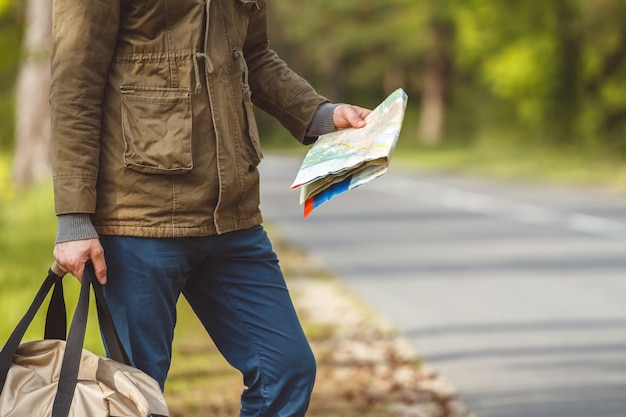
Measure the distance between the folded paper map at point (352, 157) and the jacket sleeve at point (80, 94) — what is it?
1.80 ft

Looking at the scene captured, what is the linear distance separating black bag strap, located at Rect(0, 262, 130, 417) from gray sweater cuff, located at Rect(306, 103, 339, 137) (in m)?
0.85

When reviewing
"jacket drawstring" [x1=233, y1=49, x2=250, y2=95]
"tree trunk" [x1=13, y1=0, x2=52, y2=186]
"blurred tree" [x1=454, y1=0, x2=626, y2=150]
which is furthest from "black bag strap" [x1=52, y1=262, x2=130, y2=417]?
"blurred tree" [x1=454, y1=0, x2=626, y2=150]

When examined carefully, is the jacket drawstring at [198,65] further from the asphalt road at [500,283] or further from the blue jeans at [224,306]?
the asphalt road at [500,283]

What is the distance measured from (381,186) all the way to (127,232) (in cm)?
1883

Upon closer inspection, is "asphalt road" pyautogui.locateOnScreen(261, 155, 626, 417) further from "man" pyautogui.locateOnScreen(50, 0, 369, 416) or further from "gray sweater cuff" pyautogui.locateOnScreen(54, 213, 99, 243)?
"gray sweater cuff" pyautogui.locateOnScreen(54, 213, 99, 243)

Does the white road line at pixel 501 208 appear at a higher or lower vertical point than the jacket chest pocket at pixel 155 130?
lower

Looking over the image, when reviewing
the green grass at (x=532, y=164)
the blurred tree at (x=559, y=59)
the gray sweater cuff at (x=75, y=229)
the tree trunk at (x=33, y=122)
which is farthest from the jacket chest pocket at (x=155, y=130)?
the blurred tree at (x=559, y=59)

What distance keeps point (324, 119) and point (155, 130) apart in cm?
66

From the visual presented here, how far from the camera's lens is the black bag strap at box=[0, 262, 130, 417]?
9.07 feet

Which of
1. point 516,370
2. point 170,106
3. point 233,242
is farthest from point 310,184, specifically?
point 516,370

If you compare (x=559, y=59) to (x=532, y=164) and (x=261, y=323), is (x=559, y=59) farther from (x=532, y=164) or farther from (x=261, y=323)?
(x=261, y=323)

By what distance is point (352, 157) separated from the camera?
123 inches

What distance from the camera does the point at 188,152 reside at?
2.93 m

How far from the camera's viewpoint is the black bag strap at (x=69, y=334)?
277cm
